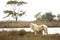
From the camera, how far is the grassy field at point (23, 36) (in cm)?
293

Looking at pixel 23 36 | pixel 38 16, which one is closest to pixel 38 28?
pixel 38 16

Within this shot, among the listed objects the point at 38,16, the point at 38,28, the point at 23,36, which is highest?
the point at 38,16

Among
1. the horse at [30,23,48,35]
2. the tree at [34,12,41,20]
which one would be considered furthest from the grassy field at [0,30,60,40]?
the tree at [34,12,41,20]

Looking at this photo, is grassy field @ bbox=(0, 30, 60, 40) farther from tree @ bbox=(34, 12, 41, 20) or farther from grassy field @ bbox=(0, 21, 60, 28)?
tree @ bbox=(34, 12, 41, 20)

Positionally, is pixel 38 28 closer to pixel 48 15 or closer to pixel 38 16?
pixel 38 16

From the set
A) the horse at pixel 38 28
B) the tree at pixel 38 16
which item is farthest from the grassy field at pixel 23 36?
the tree at pixel 38 16

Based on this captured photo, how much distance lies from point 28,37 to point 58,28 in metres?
0.66

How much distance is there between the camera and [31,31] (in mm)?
→ 3209

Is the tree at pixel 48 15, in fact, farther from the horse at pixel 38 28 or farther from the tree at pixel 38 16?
the horse at pixel 38 28

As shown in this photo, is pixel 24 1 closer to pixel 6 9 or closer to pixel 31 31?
pixel 6 9

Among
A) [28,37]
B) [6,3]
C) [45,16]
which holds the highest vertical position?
[6,3]

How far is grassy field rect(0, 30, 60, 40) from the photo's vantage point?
2926mm

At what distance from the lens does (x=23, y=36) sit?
3.03 meters

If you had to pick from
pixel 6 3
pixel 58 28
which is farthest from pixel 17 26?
pixel 58 28
